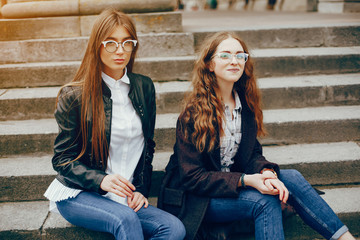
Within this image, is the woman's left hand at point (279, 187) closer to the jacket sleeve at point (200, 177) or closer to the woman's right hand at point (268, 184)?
the woman's right hand at point (268, 184)

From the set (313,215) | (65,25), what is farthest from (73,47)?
(313,215)

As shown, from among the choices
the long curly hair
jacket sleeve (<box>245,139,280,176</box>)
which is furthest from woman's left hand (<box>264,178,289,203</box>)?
the long curly hair

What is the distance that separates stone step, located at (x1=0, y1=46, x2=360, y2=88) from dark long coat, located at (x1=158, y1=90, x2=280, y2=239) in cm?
151

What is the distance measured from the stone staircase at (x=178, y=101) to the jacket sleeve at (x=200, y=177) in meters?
0.57

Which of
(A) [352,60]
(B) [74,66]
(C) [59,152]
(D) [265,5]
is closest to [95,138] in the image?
(C) [59,152]

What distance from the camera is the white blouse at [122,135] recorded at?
2338 millimetres

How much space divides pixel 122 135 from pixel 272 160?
1362 mm

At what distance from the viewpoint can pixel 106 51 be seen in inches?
87.7

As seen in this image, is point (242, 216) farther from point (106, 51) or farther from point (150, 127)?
point (106, 51)

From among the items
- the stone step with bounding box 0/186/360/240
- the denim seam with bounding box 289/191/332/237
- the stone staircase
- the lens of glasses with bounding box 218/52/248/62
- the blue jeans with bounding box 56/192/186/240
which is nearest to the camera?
the blue jeans with bounding box 56/192/186/240

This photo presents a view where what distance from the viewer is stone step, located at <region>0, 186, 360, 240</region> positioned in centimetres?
249

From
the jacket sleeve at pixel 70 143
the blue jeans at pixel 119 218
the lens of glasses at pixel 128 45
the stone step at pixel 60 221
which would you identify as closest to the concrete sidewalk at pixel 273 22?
the lens of glasses at pixel 128 45

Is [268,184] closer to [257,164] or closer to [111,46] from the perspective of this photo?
[257,164]

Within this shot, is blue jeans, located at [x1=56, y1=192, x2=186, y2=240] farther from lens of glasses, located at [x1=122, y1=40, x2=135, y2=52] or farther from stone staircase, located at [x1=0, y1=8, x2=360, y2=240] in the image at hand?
lens of glasses, located at [x1=122, y1=40, x2=135, y2=52]
